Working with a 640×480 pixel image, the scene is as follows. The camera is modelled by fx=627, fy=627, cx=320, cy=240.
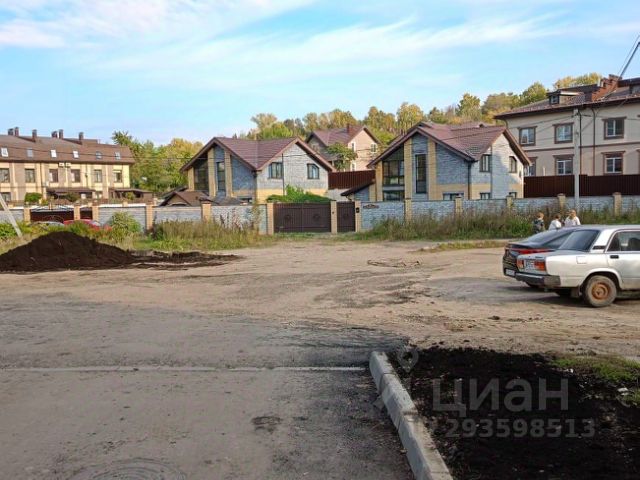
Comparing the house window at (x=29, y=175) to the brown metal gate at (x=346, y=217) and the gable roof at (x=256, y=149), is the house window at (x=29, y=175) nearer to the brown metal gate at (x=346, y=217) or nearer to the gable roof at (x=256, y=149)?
the gable roof at (x=256, y=149)

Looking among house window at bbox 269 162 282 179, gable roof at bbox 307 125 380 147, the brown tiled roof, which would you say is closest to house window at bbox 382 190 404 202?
house window at bbox 269 162 282 179

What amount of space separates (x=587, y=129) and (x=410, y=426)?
5506 centimetres

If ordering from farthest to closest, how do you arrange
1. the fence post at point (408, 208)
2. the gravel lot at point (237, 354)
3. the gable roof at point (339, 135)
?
the gable roof at point (339, 135) < the fence post at point (408, 208) < the gravel lot at point (237, 354)

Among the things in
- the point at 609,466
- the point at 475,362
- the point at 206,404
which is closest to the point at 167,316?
the point at 206,404

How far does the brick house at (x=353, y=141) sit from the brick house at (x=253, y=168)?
27.2 m

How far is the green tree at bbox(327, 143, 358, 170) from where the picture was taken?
7981cm

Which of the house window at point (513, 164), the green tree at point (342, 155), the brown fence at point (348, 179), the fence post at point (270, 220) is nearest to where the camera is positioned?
the fence post at point (270, 220)

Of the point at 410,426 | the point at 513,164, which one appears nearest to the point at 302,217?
the point at 513,164

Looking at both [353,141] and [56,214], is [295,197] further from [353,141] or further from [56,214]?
[353,141]

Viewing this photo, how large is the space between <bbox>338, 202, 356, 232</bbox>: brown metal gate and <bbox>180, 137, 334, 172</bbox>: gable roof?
52.9 feet

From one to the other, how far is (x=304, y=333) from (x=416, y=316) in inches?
92.5

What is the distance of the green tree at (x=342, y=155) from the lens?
79812 mm

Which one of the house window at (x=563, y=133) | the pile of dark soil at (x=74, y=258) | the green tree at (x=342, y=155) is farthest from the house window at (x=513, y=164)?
the green tree at (x=342, y=155)

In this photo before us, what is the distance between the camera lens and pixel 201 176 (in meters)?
57.0
